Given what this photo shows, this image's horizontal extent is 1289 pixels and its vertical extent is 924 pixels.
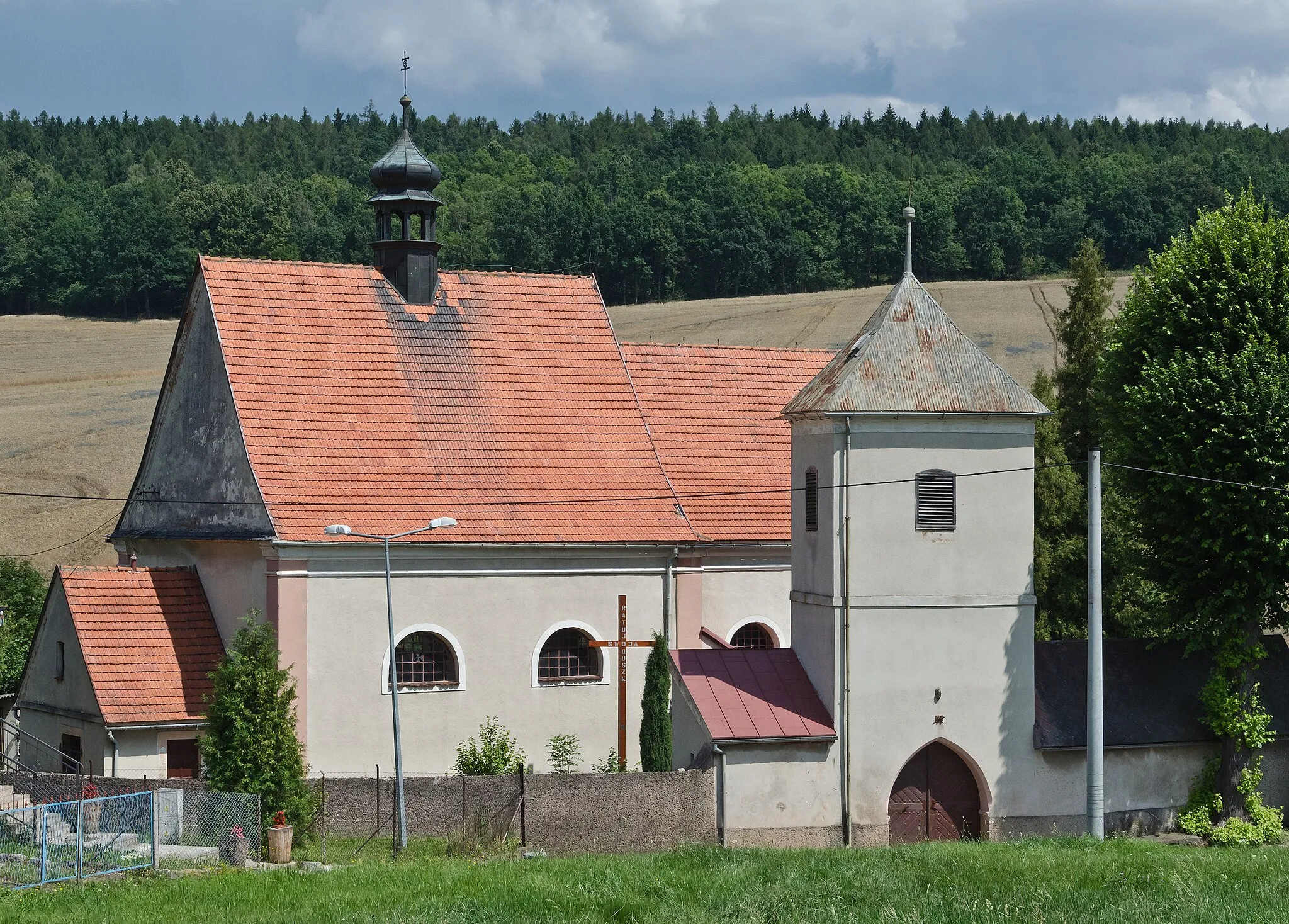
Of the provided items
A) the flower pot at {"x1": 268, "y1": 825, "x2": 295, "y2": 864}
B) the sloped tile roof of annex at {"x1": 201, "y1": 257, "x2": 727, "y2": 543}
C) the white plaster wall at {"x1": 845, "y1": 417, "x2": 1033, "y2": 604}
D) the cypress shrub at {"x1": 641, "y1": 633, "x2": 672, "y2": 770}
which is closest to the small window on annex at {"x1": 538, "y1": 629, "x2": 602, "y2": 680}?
the sloped tile roof of annex at {"x1": 201, "y1": 257, "x2": 727, "y2": 543}

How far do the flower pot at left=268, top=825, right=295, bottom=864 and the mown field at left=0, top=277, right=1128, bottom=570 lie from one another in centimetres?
2961

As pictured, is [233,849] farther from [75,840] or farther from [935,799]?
[935,799]

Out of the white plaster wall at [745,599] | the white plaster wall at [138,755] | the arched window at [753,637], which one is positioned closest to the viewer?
the white plaster wall at [138,755]

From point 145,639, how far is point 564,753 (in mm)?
7738

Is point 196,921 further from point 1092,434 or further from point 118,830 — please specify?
point 1092,434

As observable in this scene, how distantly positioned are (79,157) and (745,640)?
117 meters

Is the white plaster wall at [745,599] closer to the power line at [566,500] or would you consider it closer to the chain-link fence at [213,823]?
the power line at [566,500]

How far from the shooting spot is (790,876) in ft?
56.9

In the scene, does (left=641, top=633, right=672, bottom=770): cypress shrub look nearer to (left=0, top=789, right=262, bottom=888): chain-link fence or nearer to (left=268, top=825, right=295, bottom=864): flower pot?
(left=268, top=825, right=295, bottom=864): flower pot

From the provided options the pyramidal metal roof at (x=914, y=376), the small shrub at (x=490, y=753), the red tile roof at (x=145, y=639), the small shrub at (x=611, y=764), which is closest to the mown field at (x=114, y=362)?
the red tile roof at (x=145, y=639)

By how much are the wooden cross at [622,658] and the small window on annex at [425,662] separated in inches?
107

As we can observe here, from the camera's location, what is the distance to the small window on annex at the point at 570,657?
29797 millimetres

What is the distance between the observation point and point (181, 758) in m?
27.6

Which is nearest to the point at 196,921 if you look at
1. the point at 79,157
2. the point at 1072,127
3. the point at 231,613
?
the point at 231,613
